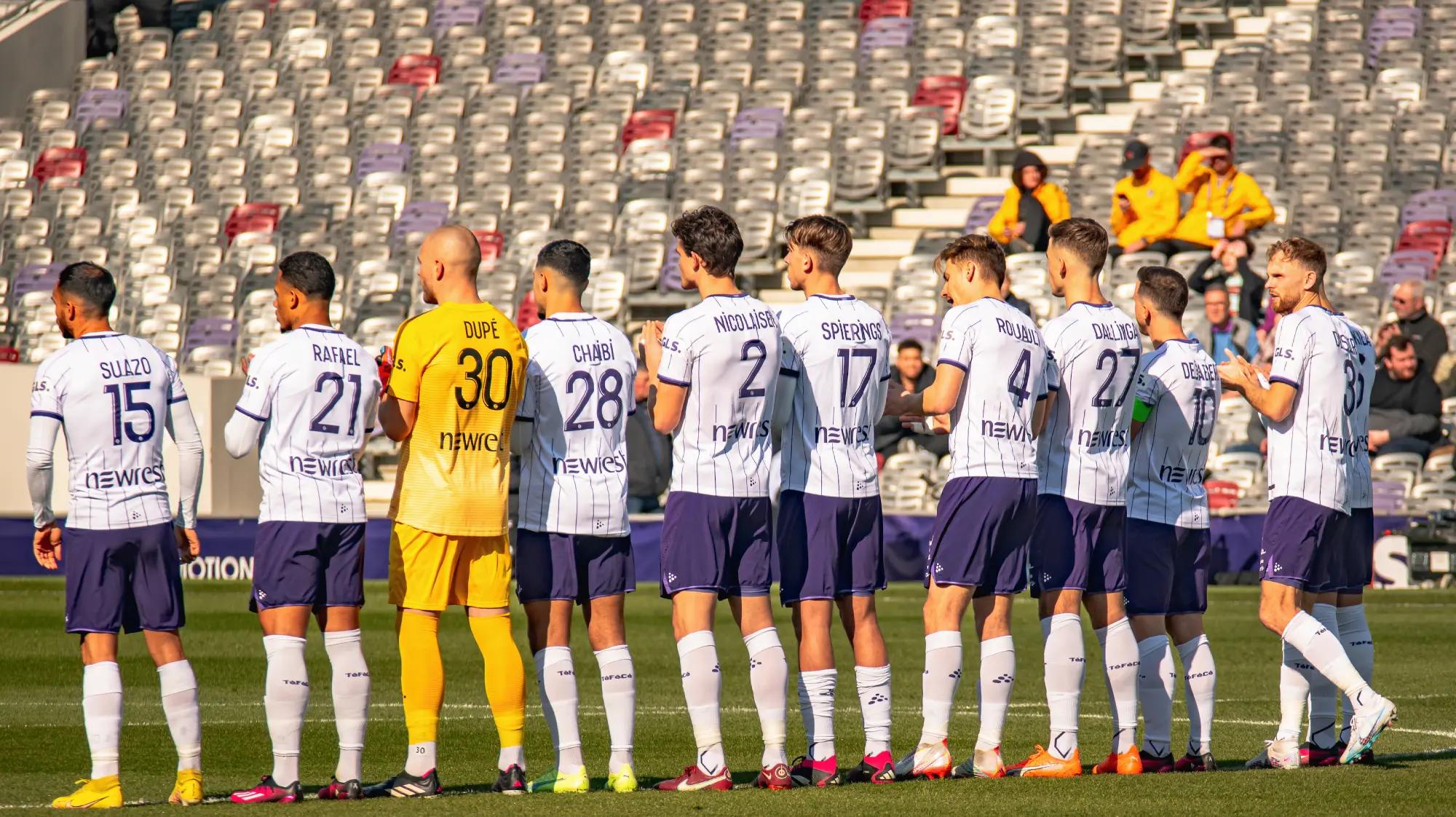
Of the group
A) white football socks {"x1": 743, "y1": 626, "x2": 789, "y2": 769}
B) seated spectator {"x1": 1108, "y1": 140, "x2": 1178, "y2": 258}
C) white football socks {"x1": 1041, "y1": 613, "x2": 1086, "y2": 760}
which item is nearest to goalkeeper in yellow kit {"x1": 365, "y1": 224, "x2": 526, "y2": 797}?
white football socks {"x1": 743, "y1": 626, "x2": 789, "y2": 769}

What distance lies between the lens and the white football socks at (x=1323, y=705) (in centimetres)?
825

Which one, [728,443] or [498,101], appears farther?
[498,101]

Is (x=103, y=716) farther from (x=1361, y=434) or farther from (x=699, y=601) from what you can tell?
(x=1361, y=434)

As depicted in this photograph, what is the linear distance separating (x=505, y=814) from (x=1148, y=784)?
2533 mm

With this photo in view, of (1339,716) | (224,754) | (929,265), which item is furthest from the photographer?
(929,265)

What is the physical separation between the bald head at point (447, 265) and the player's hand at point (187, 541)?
4.26 feet

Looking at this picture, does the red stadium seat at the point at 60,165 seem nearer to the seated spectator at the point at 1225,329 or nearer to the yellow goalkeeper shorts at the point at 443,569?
the seated spectator at the point at 1225,329

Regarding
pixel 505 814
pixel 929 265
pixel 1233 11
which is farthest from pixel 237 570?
pixel 1233 11

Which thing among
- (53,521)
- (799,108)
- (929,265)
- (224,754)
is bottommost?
(224,754)

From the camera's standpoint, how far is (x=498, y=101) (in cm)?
2848

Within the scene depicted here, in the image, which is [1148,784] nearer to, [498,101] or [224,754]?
[224,754]

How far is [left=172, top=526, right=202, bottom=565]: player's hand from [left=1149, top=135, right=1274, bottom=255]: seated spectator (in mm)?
13863

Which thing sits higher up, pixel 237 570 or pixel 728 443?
pixel 728 443

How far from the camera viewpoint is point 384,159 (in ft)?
92.9
